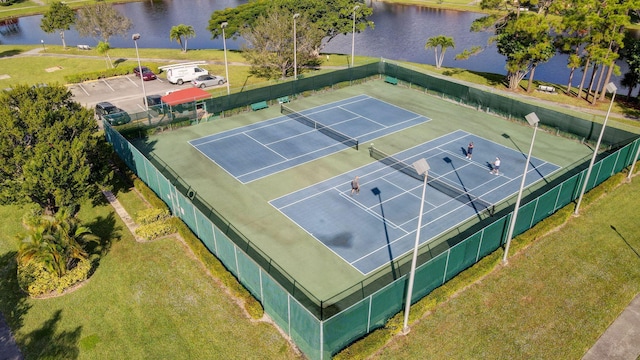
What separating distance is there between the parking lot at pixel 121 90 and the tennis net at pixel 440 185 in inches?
1020

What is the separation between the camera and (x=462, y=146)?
3841 centimetres

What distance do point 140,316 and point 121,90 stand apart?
37.9 m

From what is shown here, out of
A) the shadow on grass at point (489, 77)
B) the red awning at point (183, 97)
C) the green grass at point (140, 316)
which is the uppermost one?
the red awning at point (183, 97)

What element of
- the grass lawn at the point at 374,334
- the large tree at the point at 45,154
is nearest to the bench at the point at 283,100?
the large tree at the point at 45,154

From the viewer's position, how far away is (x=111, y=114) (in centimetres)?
4106

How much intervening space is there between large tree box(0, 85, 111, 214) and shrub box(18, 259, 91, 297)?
152 inches

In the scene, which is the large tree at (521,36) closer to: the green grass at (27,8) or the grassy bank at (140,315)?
the grassy bank at (140,315)

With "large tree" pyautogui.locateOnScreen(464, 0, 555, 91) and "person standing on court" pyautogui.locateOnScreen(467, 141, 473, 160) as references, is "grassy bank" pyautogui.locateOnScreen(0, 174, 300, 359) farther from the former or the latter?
"large tree" pyautogui.locateOnScreen(464, 0, 555, 91)

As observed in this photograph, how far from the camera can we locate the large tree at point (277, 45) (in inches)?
2070

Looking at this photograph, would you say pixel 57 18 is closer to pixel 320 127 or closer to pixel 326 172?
pixel 320 127

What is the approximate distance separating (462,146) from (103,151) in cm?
2729

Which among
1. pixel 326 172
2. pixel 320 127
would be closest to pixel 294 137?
pixel 320 127

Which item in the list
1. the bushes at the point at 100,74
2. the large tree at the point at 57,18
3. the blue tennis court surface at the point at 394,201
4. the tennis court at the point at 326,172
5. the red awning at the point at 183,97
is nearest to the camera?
the tennis court at the point at 326,172

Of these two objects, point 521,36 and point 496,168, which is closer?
point 496,168
